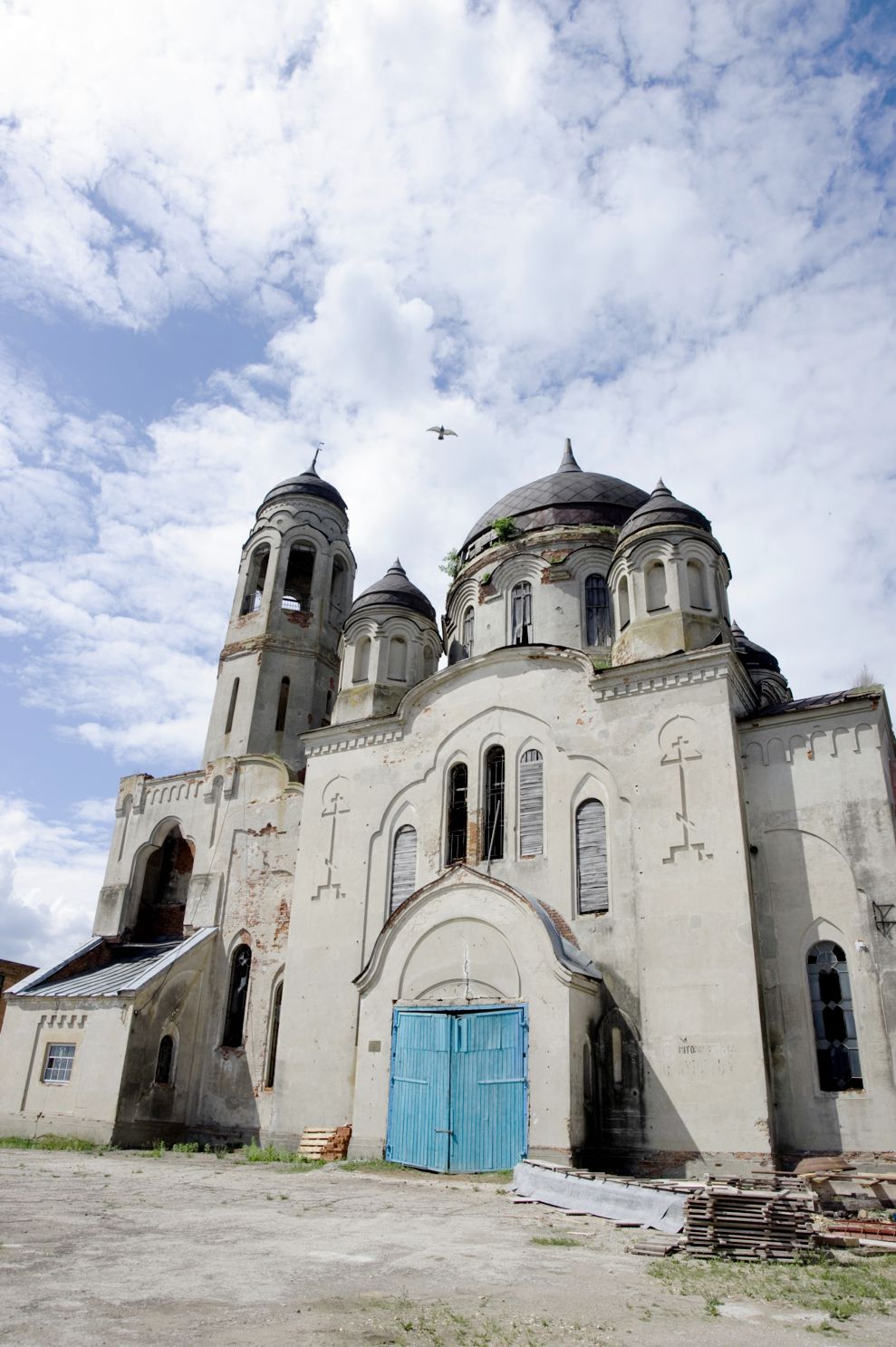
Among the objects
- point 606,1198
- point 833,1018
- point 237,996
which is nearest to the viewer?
point 606,1198

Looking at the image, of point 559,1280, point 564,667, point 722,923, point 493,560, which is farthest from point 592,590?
point 559,1280

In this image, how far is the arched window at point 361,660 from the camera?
22.6 meters

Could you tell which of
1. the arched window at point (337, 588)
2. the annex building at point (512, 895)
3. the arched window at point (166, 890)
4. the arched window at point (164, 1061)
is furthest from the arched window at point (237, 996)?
the arched window at point (337, 588)

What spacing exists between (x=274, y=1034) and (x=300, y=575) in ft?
43.2

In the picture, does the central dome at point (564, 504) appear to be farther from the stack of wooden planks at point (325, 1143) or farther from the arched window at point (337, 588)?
the stack of wooden planks at point (325, 1143)

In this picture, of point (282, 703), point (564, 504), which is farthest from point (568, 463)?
point (282, 703)

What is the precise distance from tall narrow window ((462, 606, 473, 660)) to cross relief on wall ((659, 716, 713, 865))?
812cm

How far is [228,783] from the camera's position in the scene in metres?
23.5

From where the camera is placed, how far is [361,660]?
898 inches

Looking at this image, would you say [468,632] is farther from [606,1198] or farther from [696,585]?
[606,1198]

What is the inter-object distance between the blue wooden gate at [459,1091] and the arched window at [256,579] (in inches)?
552

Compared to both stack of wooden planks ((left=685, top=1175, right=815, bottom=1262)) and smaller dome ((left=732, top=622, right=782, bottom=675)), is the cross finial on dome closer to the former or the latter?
smaller dome ((left=732, top=622, right=782, bottom=675))

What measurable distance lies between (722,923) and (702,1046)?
187 centimetres

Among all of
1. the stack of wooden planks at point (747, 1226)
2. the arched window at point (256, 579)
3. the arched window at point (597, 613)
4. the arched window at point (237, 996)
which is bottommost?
the stack of wooden planks at point (747, 1226)
